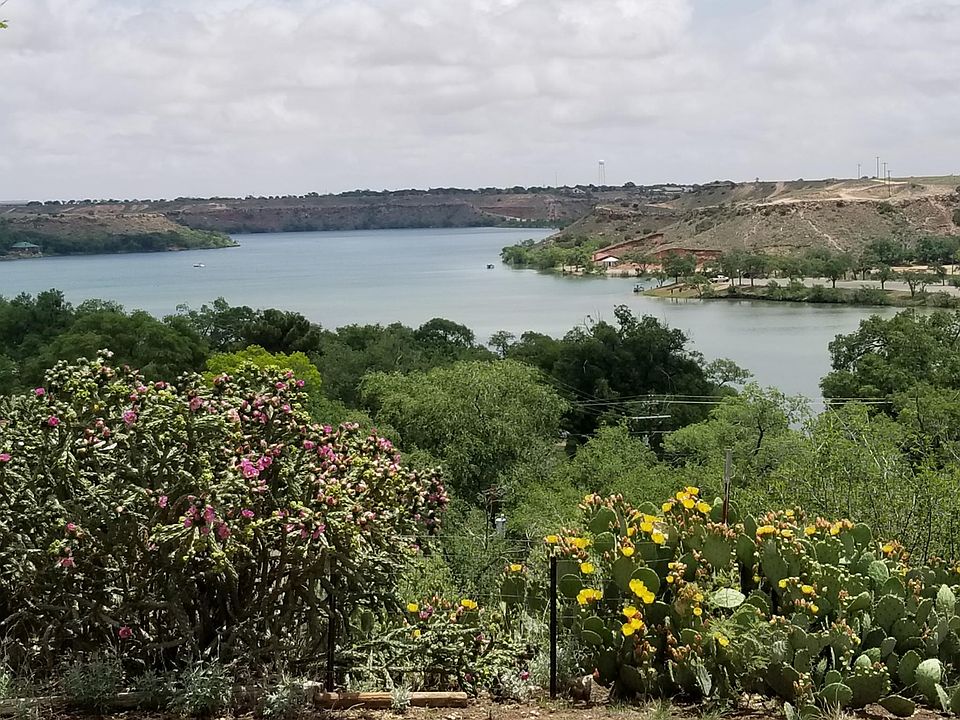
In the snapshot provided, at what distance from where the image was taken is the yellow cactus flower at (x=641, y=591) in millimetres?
6008

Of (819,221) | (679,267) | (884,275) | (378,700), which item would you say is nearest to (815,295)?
(884,275)

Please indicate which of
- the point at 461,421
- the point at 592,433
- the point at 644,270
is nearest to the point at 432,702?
the point at 461,421

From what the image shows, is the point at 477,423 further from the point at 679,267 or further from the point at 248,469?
the point at 679,267

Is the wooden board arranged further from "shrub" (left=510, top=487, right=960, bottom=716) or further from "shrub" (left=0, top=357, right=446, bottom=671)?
"shrub" (left=510, top=487, right=960, bottom=716)

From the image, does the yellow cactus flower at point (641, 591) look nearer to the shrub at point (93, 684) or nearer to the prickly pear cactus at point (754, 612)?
the prickly pear cactus at point (754, 612)

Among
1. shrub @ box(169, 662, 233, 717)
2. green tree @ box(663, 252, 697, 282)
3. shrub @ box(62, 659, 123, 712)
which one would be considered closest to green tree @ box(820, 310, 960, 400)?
shrub @ box(169, 662, 233, 717)

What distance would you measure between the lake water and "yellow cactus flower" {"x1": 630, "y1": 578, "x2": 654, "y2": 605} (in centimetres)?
4053

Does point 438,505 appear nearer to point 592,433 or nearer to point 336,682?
point 336,682

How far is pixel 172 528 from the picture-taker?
529cm

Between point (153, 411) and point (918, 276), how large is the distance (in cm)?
9810

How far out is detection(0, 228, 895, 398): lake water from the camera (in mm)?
63156

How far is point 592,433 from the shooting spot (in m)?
36.9

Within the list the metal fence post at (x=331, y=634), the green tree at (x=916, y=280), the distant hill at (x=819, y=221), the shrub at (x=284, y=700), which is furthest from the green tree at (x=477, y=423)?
the distant hill at (x=819, y=221)

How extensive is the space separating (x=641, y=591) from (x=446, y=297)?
94.2m
